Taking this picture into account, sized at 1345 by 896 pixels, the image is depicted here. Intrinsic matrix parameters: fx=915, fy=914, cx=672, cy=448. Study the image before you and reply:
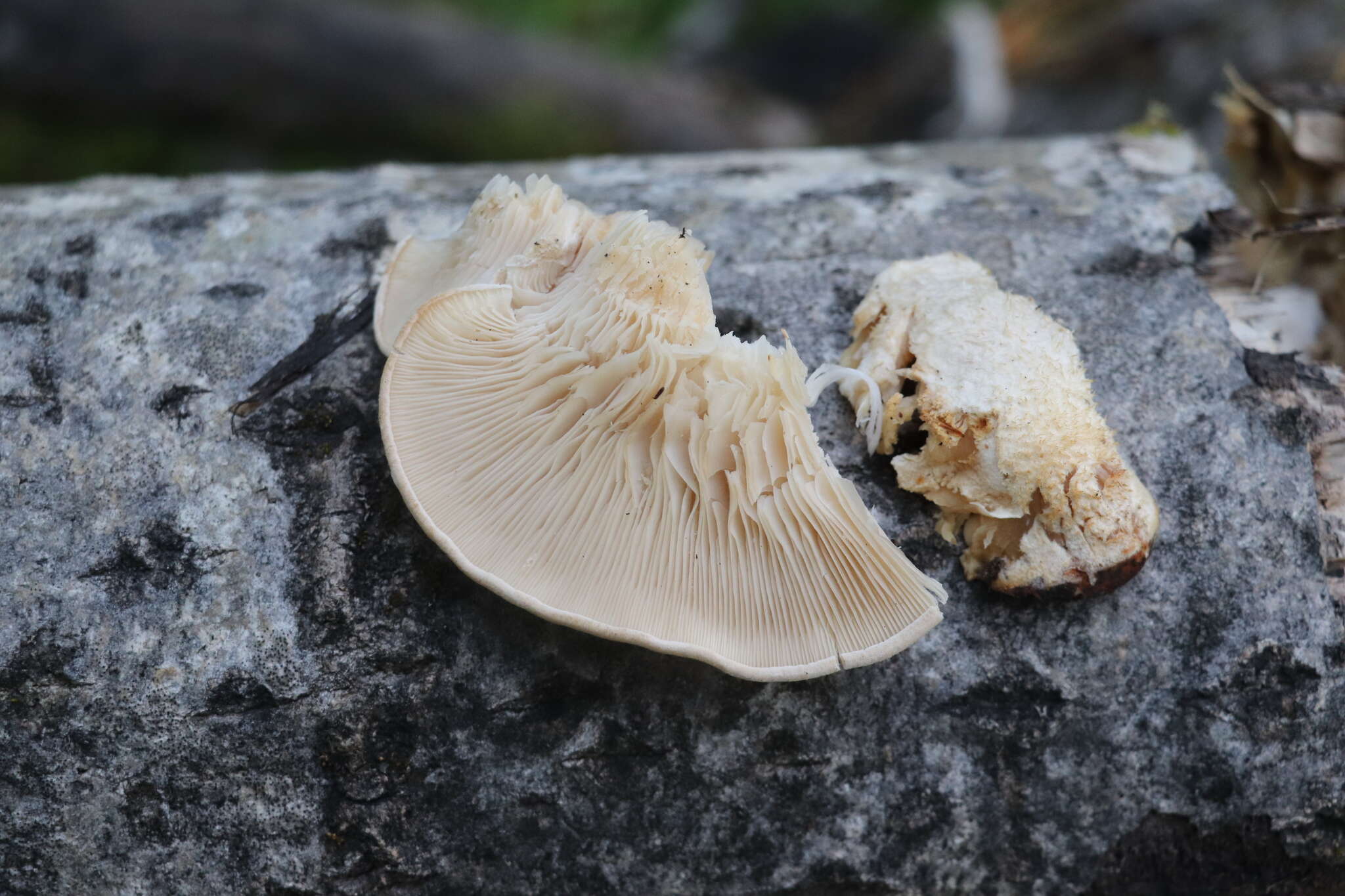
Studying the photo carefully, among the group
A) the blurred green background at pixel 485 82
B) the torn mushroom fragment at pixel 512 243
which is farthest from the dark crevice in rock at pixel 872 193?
the blurred green background at pixel 485 82

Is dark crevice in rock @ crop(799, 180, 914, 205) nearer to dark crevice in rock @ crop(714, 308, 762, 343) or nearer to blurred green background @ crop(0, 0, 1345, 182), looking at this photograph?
dark crevice in rock @ crop(714, 308, 762, 343)

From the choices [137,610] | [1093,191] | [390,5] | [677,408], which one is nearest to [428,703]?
[137,610]

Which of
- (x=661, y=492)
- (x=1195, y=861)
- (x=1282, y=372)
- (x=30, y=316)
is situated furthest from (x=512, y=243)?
(x=1195, y=861)

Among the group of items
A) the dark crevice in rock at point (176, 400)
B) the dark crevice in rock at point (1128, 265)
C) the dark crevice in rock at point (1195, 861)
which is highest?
the dark crevice in rock at point (176, 400)

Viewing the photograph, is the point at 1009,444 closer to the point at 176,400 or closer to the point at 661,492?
Result: the point at 661,492

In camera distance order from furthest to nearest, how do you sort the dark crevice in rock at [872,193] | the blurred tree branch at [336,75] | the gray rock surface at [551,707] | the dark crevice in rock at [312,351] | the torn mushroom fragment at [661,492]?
1. the blurred tree branch at [336,75]
2. the dark crevice in rock at [872,193]
3. the dark crevice in rock at [312,351]
4. the gray rock surface at [551,707]
5. the torn mushroom fragment at [661,492]

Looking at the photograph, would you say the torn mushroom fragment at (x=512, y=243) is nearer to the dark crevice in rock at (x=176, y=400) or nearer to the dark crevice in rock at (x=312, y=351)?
the dark crevice in rock at (x=312, y=351)
